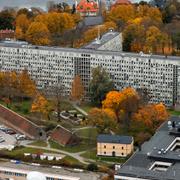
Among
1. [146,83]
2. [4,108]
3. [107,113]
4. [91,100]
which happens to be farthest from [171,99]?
[4,108]

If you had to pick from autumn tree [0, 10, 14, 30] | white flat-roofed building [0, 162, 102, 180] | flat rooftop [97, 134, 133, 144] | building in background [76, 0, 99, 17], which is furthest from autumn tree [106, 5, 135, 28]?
white flat-roofed building [0, 162, 102, 180]

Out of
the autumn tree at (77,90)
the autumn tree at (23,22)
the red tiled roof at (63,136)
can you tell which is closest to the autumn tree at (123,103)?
the red tiled roof at (63,136)

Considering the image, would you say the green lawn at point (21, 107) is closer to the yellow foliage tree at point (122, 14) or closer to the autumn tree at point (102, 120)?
the autumn tree at point (102, 120)

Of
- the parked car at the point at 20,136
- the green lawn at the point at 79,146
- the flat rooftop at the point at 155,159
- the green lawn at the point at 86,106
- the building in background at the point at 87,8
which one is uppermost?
the building in background at the point at 87,8

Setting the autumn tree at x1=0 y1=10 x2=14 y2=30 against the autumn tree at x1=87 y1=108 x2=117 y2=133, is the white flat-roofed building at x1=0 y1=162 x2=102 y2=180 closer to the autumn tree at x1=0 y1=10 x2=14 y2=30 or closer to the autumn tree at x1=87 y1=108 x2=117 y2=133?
the autumn tree at x1=87 y1=108 x2=117 y2=133

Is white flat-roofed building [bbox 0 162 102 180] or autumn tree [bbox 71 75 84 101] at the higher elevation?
autumn tree [bbox 71 75 84 101]

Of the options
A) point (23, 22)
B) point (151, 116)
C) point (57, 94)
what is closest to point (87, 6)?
point (23, 22)
